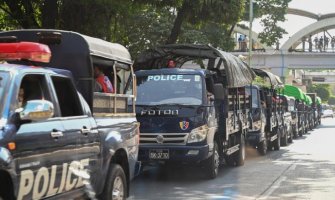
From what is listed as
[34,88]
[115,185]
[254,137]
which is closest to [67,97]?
[34,88]

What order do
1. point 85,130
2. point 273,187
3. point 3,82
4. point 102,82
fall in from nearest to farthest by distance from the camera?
point 3,82 → point 85,130 → point 102,82 → point 273,187

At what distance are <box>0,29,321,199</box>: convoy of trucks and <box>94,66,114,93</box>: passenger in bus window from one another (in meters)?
0.08

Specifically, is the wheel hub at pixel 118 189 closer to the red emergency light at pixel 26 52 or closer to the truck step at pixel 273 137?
the red emergency light at pixel 26 52

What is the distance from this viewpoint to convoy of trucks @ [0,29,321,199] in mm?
4762

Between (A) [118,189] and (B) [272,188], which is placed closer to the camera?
(A) [118,189]

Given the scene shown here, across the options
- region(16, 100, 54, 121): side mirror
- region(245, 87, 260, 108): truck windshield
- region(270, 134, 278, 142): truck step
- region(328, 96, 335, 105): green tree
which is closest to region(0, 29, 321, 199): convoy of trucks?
region(16, 100, 54, 121): side mirror

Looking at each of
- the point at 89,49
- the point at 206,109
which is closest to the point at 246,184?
the point at 206,109

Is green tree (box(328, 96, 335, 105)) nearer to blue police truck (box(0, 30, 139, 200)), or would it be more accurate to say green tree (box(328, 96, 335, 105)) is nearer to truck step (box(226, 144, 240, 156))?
truck step (box(226, 144, 240, 156))

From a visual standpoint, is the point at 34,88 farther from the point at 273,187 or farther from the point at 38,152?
the point at 273,187

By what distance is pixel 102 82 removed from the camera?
7629 millimetres

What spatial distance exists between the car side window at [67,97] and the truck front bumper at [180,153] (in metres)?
5.14

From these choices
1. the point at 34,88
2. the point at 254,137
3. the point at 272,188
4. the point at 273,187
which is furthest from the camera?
the point at 254,137

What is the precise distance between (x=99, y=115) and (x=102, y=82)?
41.7 inches

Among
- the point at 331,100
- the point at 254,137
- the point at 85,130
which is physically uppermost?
the point at 85,130
